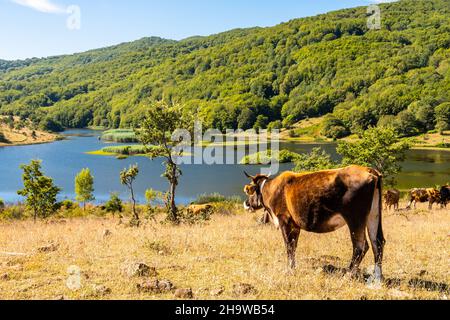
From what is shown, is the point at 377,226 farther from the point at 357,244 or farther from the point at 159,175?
the point at 159,175

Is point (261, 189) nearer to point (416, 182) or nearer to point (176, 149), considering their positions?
point (176, 149)

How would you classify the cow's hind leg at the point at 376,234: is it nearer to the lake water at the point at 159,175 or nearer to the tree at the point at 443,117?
the lake water at the point at 159,175

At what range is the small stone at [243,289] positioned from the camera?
20.3ft

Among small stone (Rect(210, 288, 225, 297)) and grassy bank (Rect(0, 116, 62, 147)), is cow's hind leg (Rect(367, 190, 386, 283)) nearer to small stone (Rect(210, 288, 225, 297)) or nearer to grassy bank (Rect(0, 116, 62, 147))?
small stone (Rect(210, 288, 225, 297))

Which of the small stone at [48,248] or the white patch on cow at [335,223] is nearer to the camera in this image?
the white patch on cow at [335,223]

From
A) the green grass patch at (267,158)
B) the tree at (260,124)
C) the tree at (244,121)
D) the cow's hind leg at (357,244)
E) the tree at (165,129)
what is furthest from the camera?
the tree at (244,121)

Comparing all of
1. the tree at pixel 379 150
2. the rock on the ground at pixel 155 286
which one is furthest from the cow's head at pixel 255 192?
the tree at pixel 379 150

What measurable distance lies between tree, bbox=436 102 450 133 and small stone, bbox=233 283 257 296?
13800cm

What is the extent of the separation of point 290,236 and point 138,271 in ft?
9.80

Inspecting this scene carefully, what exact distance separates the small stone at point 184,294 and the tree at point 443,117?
139m

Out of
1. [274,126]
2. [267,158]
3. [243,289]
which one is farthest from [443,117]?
[243,289]

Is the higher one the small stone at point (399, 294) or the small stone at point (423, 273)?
the small stone at point (399, 294)

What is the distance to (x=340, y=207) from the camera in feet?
22.8

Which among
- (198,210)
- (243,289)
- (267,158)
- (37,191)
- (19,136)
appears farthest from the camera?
(19,136)
